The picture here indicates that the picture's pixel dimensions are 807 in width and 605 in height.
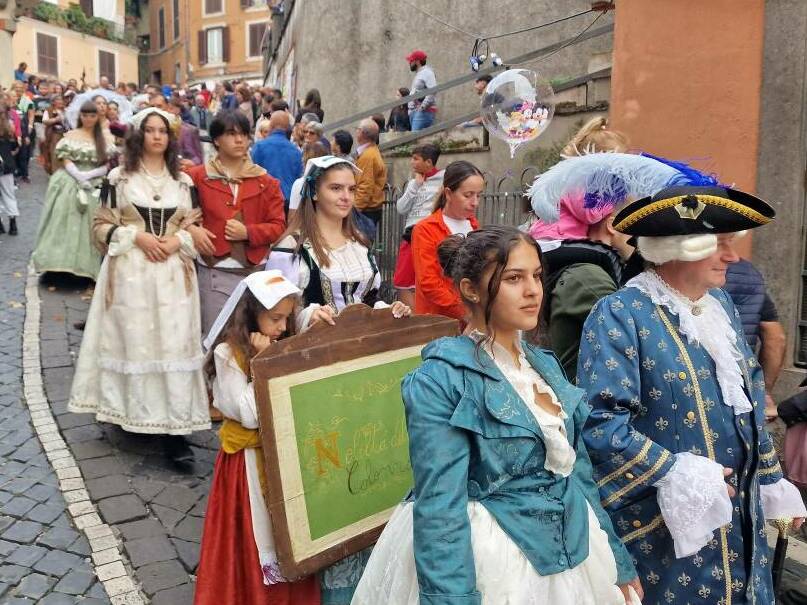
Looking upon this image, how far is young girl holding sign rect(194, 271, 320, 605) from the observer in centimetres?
329

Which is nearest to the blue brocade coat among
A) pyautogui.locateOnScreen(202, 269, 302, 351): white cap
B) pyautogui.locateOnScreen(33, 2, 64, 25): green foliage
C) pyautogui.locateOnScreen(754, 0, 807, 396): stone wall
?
pyautogui.locateOnScreen(202, 269, 302, 351): white cap

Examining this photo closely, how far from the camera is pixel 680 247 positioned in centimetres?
269

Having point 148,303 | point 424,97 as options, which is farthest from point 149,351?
point 424,97

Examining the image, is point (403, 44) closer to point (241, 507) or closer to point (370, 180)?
point (370, 180)

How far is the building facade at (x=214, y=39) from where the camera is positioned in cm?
4991

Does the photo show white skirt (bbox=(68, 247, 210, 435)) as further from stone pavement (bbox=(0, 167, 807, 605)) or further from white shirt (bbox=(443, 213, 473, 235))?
white shirt (bbox=(443, 213, 473, 235))

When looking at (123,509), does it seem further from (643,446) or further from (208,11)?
(208,11)

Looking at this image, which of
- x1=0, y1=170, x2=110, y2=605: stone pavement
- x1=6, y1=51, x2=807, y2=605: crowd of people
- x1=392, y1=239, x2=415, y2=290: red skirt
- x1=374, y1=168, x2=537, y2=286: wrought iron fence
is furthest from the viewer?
x1=374, y1=168, x2=537, y2=286: wrought iron fence

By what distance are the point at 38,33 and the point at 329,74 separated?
108 ft

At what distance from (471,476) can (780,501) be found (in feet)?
4.40

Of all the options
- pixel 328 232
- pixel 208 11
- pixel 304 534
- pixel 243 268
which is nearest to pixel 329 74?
pixel 243 268

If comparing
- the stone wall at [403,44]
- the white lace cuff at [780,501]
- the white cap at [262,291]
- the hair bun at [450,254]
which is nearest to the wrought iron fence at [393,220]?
the stone wall at [403,44]

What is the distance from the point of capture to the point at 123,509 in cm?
447

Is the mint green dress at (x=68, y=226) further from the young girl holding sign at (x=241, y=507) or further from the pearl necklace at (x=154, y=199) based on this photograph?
the young girl holding sign at (x=241, y=507)
